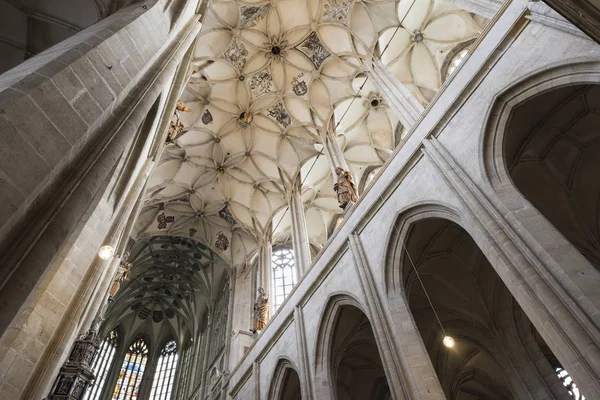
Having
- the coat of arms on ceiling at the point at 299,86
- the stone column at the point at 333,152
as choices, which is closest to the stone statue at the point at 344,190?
the stone column at the point at 333,152

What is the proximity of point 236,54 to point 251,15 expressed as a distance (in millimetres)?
1521

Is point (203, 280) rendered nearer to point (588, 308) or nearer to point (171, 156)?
point (171, 156)

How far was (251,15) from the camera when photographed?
14008 mm

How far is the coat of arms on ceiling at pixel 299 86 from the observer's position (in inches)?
599

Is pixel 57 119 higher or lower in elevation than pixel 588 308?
higher

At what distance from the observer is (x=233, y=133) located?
16.6 m

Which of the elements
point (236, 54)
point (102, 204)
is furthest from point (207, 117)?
point (102, 204)

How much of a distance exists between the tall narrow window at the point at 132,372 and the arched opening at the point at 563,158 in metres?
23.2

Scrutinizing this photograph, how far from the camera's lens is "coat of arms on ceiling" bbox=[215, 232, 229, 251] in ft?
60.7

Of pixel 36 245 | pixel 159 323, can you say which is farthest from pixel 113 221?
pixel 159 323

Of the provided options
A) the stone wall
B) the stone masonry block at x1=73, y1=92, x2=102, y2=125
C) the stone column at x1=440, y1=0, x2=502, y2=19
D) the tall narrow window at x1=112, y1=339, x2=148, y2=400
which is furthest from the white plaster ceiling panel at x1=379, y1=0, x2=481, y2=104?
the tall narrow window at x1=112, y1=339, x2=148, y2=400

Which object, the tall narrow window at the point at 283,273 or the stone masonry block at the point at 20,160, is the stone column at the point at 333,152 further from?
the stone masonry block at the point at 20,160

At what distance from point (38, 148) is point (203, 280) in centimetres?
1974

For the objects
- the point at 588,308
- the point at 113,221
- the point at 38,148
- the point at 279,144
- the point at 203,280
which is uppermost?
the point at 279,144
